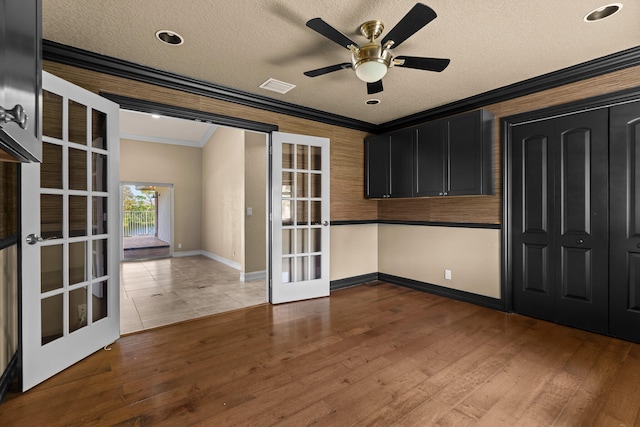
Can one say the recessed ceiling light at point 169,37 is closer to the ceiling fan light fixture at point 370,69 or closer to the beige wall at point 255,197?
the ceiling fan light fixture at point 370,69

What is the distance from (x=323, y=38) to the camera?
245 centimetres

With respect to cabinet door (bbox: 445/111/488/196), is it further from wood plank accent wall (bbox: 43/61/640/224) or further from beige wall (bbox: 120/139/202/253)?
beige wall (bbox: 120/139/202/253)

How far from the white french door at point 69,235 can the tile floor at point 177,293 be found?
646 mm

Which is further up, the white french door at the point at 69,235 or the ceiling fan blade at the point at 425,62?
the ceiling fan blade at the point at 425,62

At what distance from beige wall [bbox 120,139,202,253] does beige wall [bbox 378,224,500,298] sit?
560 cm

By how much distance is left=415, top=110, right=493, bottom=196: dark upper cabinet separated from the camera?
3443 mm

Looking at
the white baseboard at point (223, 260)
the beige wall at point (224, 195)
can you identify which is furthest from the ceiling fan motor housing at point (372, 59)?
the white baseboard at point (223, 260)

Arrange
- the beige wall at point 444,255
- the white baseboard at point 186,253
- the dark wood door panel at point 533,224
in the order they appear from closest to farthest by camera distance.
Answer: the dark wood door panel at point 533,224, the beige wall at point 444,255, the white baseboard at point 186,253

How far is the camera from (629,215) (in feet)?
8.93

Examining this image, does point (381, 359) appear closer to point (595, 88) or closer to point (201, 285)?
point (595, 88)

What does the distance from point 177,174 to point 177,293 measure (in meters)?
4.68

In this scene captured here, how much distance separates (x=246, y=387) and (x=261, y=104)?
3.02m

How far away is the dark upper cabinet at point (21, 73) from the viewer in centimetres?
73

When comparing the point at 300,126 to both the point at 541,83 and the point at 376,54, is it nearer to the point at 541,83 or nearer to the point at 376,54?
the point at 376,54
